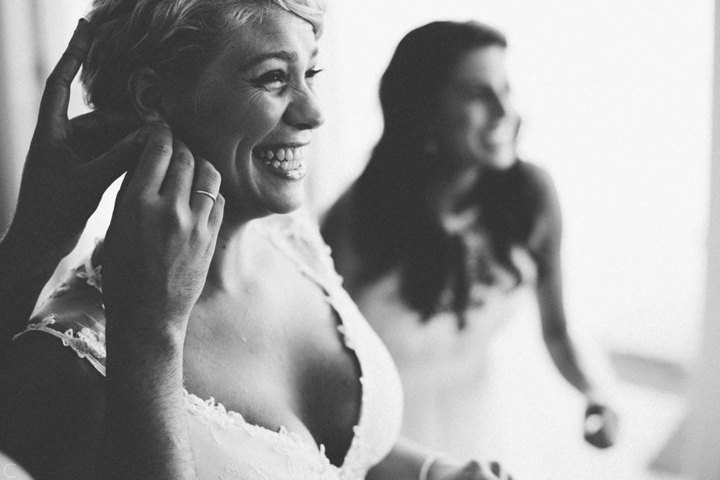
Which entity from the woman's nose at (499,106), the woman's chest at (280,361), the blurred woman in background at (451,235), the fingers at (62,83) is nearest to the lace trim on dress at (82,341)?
the woman's chest at (280,361)

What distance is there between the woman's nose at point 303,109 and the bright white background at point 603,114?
196mm

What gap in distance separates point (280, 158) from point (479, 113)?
31 cm

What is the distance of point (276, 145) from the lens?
81 centimetres

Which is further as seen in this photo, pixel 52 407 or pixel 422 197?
pixel 422 197

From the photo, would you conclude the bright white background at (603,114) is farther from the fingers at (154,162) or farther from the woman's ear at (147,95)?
the fingers at (154,162)

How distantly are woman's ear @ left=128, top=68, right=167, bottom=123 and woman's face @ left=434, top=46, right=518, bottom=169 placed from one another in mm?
389

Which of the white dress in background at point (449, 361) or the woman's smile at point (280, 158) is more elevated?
the woman's smile at point (280, 158)

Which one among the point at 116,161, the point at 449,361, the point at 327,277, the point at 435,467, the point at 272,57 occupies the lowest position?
the point at 435,467

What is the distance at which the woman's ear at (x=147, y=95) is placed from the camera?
0.78 meters

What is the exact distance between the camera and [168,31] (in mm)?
745

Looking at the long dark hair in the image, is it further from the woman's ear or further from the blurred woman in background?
the woman's ear


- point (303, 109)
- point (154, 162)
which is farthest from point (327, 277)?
point (154, 162)

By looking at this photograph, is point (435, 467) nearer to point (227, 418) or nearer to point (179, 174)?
point (227, 418)

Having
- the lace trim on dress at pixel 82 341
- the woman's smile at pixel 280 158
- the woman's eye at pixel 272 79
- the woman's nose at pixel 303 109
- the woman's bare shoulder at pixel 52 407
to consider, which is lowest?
the woman's bare shoulder at pixel 52 407
